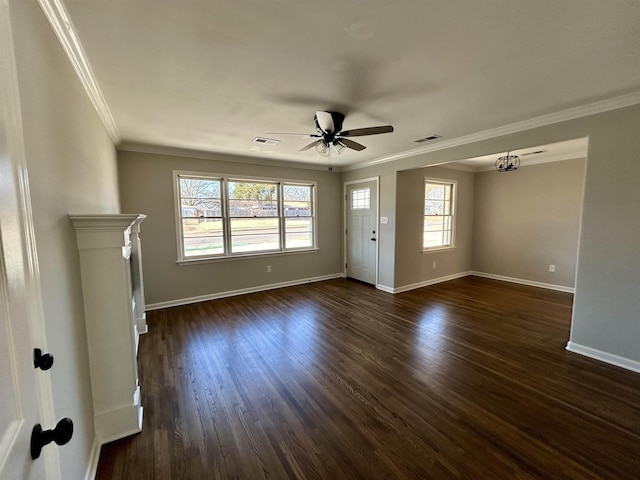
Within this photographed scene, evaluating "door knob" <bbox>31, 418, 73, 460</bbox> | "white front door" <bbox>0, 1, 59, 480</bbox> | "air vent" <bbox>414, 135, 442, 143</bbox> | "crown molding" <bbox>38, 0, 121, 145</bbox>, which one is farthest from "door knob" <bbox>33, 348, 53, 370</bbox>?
"air vent" <bbox>414, 135, 442, 143</bbox>

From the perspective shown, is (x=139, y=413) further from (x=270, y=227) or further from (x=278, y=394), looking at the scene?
(x=270, y=227)

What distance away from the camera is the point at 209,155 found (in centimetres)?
443

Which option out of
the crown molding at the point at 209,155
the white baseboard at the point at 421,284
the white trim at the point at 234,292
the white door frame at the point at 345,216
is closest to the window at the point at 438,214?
the white baseboard at the point at 421,284

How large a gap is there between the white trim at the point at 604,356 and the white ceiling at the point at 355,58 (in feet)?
8.04

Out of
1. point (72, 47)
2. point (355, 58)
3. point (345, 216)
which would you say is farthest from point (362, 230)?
point (72, 47)

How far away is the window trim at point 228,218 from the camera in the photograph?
432 centimetres

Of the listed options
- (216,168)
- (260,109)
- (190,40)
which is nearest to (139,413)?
(190,40)

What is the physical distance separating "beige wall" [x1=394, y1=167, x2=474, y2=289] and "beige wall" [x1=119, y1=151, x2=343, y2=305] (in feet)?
5.99

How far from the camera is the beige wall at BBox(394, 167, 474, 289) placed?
4.94m

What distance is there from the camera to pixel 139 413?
1.89 m

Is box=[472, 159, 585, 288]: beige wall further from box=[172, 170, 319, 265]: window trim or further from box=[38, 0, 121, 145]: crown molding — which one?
box=[38, 0, 121, 145]: crown molding

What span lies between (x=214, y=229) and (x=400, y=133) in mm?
3314

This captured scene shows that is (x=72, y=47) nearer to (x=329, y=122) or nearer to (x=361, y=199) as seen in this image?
(x=329, y=122)

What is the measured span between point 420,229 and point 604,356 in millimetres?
3037
